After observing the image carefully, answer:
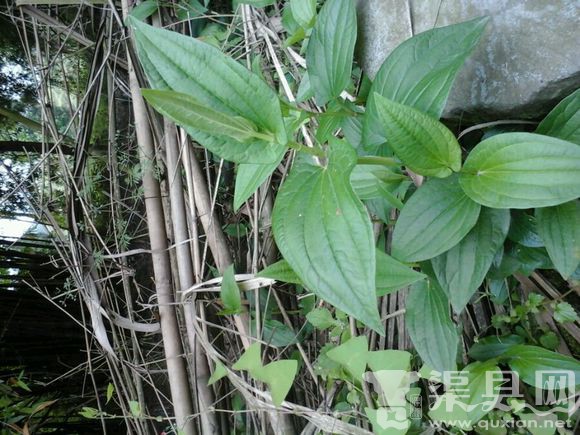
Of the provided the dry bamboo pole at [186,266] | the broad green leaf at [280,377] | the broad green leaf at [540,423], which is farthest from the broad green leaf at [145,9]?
the broad green leaf at [540,423]

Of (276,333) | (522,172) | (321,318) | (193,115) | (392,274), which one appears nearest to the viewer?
(193,115)

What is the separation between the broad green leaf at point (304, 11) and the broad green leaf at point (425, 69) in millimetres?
183

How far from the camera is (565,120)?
621 millimetres

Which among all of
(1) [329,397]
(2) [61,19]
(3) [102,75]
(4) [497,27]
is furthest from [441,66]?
(2) [61,19]

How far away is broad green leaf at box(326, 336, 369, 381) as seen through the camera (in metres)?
0.77

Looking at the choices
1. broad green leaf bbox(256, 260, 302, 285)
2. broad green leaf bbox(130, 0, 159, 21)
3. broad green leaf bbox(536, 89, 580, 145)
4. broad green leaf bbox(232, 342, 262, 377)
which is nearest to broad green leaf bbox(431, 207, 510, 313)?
broad green leaf bbox(536, 89, 580, 145)

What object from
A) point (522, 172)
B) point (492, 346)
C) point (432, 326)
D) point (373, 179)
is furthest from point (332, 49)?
point (492, 346)

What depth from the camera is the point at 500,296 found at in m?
0.81

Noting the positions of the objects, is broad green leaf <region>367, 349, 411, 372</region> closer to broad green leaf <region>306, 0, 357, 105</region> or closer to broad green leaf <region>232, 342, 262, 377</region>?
broad green leaf <region>232, 342, 262, 377</region>

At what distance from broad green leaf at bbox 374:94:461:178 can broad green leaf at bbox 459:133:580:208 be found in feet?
0.10

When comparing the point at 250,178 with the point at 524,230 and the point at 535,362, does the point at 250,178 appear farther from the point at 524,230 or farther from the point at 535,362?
the point at 535,362

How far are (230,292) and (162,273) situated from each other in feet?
0.85

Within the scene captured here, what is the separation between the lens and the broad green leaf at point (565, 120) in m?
0.61

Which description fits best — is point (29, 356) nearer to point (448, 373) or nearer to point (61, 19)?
point (61, 19)
